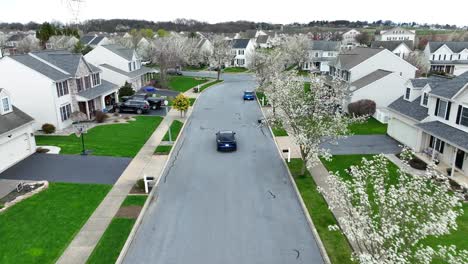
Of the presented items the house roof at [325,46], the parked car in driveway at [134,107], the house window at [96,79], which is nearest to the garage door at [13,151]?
the parked car in driveway at [134,107]

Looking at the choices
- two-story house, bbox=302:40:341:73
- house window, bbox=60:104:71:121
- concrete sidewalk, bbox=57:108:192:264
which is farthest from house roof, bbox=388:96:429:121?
two-story house, bbox=302:40:341:73

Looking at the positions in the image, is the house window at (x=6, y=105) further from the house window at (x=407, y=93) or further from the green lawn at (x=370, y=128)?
the house window at (x=407, y=93)

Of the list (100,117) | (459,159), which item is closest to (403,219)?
(459,159)

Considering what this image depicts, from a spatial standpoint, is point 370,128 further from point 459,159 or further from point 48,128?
point 48,128

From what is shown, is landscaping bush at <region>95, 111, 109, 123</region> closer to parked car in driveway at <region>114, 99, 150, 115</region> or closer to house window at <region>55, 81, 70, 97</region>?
house window at <region>55, 81, 70, 97</region>

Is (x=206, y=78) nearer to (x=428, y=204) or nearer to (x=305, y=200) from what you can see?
(x=305, y=200)

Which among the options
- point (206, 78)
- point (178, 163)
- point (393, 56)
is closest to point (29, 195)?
point (178, 163)
